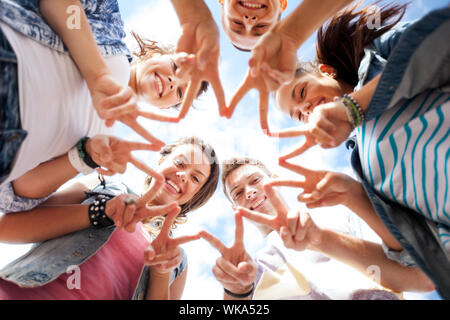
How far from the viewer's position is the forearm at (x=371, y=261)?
1169mm

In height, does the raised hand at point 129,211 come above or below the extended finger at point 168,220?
above

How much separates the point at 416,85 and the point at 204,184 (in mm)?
1141

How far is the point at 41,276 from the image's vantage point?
3.55ft

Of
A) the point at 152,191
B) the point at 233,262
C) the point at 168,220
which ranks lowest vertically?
the point at 233,262

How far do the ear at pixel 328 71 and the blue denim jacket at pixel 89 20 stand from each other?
3.04ft

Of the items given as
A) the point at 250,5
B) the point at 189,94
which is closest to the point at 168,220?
the point at 189,94

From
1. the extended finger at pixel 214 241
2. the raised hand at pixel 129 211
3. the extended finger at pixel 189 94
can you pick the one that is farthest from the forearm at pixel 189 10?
the extended finger at pixel 214 241

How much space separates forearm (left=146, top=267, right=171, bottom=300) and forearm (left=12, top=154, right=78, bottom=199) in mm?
520

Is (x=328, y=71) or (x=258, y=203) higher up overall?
(x=328, y=71)

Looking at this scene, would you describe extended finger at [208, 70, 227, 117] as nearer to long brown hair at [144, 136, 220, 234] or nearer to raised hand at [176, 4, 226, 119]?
raised hand at [176, 4, 226, 119]

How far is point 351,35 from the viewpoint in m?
1.38

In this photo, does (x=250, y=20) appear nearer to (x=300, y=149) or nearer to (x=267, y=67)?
(x=267, y=67)

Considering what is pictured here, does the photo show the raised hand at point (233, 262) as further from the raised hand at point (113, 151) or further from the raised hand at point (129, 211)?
the raised hand at point (113, 151)

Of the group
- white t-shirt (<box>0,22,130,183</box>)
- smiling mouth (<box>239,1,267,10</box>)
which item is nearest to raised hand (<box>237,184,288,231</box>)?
white t-shirt (<box>0,22,130,183</box>)
